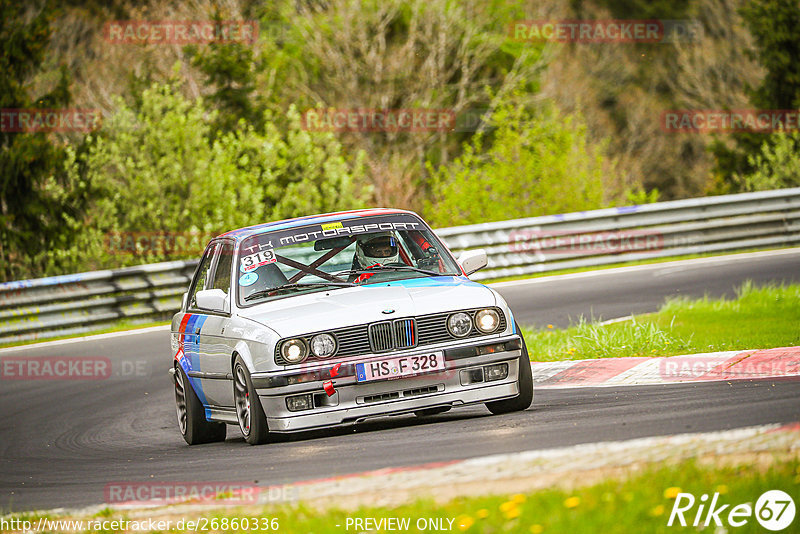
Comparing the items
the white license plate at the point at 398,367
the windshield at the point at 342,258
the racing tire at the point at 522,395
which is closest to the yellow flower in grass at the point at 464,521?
the white license plate at the point at 398,367

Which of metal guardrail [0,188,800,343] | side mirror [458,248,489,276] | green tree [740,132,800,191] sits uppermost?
side mirror [458,248,489,276]

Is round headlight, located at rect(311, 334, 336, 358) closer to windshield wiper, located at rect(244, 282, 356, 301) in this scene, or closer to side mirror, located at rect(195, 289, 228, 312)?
windshield wiper, located at rect(244, 282, 356, 301)

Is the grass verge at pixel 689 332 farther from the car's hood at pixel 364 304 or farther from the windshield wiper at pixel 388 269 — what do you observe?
the car's hood at pixel 364 304

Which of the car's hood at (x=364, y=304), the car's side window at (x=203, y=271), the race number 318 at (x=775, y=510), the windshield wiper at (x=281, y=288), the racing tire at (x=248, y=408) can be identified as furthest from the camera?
the car's side window at (x=203, y=271)

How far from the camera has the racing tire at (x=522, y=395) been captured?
811 cm

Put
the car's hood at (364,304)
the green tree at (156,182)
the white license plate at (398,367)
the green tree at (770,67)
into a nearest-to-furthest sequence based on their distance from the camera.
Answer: the white license plate at (398,367) → the car's hood at (364,304) → the green tree at (156,182) → the green tree at (770,67)

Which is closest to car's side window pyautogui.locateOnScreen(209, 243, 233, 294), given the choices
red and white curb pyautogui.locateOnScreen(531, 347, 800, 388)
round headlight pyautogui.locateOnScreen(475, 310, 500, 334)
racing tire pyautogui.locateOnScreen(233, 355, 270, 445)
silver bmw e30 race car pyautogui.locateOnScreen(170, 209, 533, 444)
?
silver bmw e30 race car pyautogui.locateOnScreen(170, 209, 533, 444)

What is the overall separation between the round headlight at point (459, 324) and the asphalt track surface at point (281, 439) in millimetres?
606

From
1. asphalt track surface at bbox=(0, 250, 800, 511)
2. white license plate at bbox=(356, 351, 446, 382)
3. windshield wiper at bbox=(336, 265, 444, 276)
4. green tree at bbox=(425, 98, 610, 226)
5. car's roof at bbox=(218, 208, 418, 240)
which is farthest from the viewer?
green tree at bbox=(425, 98, 610, 226)

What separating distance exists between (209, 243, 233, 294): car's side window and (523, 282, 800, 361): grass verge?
10.9 ft

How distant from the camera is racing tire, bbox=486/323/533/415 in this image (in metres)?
8.11

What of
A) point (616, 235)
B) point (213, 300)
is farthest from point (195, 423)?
point (616, 235)

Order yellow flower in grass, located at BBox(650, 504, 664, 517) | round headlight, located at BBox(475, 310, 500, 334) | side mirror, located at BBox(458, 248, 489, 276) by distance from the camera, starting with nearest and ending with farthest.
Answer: yellow flower in grass, located at BBox(650, 504, 664, 517), round headlight, located at BBox(475, 310, 500, 334), side mirror, located at BBox(458, 248, 489, 276)

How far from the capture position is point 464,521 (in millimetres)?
4730
